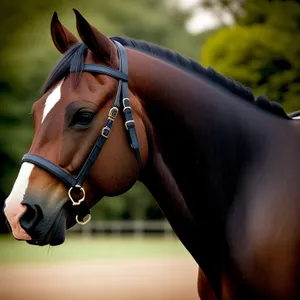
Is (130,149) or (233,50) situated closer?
(130,149)

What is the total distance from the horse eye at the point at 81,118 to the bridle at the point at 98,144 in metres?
0.08

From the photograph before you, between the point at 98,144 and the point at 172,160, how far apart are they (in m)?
0.37

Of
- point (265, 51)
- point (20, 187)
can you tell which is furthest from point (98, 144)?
point (265, 51)

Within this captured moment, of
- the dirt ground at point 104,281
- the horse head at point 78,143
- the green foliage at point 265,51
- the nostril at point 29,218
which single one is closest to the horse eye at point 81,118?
the horse head at point 78,143

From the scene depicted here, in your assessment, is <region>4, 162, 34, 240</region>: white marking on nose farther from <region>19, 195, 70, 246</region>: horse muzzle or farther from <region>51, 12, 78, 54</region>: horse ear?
<region>51, 12, 78, 54</region>: horse ear

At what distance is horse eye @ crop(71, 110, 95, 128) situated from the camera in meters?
2.39

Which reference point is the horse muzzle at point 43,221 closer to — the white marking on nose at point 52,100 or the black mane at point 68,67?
the white marking on nose at point 52,100

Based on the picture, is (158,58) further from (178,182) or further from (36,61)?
(36,61)

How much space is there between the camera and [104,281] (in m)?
10.1

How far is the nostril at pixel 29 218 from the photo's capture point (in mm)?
2287

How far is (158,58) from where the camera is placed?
2.68m

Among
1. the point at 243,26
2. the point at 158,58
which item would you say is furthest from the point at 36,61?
the point at 158,58

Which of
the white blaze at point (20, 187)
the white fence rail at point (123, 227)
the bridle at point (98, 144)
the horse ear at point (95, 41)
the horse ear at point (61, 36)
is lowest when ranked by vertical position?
the white blaze at point (20, 187)

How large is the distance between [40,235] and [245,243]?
2.88 feet
